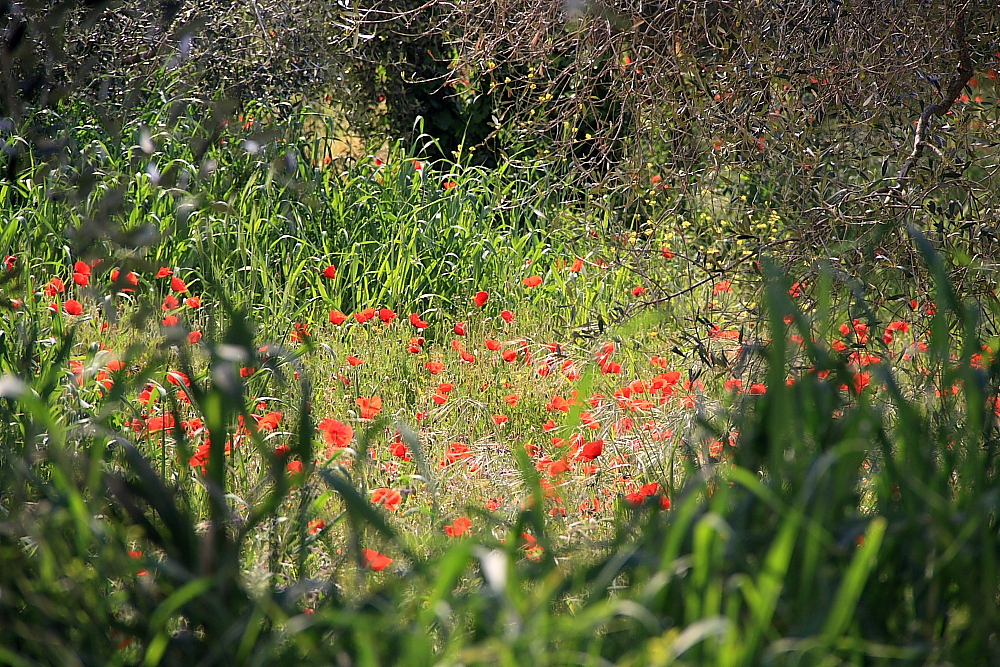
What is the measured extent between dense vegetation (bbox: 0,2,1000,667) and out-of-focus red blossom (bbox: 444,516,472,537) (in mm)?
35

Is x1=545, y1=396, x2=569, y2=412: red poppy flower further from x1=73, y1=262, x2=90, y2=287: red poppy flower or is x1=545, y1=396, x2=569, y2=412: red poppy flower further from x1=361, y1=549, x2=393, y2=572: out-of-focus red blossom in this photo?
x1=73, y1=262, x2=90, y2=287: red poppy flower

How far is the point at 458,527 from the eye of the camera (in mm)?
1902

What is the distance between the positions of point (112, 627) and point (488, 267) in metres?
3.37

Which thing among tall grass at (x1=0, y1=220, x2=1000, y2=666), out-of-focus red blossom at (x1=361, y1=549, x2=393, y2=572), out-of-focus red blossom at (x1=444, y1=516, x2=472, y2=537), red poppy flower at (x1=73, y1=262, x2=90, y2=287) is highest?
tall grass at (x1=0, y1=220, x2=1000, y2=666)

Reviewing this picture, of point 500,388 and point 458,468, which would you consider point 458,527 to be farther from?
point 500,388

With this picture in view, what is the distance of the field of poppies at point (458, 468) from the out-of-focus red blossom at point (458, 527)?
0.05ft

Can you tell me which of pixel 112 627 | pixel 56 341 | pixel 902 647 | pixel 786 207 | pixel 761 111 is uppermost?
pixel 761 111

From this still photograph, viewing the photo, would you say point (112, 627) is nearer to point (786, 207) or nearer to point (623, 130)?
point (786, 207)

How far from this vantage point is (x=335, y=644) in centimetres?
133

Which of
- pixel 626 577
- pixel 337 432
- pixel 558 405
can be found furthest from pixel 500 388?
pixel 626 577

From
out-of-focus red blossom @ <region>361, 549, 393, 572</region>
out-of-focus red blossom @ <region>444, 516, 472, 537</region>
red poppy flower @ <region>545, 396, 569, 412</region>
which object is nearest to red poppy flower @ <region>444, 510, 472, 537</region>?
out-of-focus red blossom @ <region>444, 516, 472, 537</region>

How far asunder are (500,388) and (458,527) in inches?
63.7

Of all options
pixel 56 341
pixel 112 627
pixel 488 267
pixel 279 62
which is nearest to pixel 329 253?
pixel 488 267

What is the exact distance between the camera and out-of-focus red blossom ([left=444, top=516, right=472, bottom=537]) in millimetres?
1883
